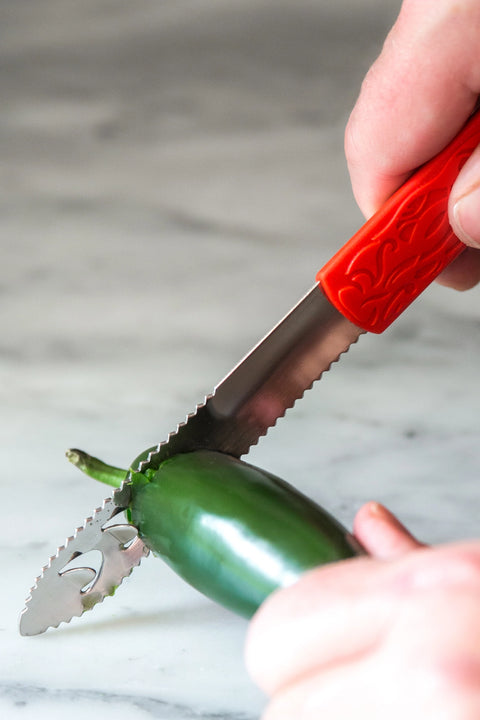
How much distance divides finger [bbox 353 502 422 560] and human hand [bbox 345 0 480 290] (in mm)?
487

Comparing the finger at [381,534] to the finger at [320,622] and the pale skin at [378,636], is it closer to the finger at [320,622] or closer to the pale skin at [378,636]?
the pale skin at [378,636]

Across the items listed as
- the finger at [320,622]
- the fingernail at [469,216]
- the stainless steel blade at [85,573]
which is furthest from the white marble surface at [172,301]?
the fingernail at [469,216]

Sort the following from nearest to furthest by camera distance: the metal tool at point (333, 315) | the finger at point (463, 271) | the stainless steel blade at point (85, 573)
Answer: the stainless steel blade at point (85, 573) → the metal tool at point (333, 315) → the finger at point (463, 271)

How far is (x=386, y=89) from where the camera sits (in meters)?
1.47

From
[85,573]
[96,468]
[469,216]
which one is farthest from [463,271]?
[85,573]

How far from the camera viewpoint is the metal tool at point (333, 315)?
1.34m

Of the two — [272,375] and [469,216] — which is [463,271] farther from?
[272,375]

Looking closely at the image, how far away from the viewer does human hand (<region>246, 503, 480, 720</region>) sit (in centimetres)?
81

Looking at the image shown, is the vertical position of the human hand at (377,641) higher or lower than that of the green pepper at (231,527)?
higher

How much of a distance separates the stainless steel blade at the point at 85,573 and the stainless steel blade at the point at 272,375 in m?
0.15

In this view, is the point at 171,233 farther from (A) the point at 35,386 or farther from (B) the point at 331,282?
(B) the point at 331,282

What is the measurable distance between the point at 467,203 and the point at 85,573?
71cm

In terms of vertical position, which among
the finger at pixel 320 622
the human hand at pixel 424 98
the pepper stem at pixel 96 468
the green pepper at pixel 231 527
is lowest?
the pepper stem at pixel 96 468

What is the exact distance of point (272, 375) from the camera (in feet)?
4.58
